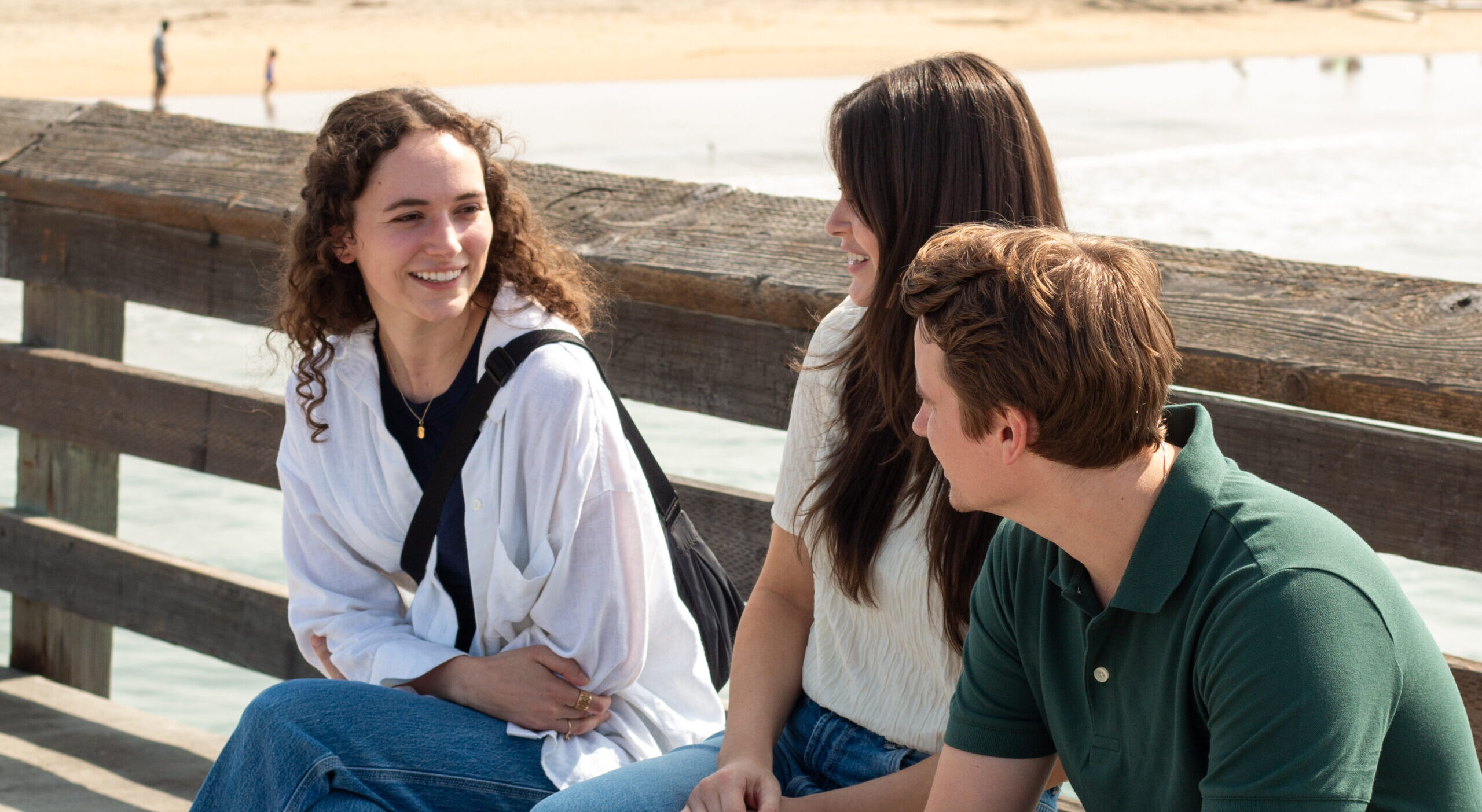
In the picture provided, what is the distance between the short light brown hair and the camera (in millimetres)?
1330

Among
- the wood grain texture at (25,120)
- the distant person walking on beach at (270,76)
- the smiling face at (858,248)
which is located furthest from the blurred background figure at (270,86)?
the smiling face at (858,248)

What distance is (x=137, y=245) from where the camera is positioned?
118 inches

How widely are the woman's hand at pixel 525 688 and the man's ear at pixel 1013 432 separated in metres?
0.89

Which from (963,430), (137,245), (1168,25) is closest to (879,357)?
(963,430)

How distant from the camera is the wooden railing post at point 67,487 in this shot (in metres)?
3.24

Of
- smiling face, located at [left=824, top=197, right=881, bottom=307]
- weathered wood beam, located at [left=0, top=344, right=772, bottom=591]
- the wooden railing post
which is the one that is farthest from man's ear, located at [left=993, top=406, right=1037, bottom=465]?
the wooden railing post

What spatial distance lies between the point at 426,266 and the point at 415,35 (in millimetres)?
38414

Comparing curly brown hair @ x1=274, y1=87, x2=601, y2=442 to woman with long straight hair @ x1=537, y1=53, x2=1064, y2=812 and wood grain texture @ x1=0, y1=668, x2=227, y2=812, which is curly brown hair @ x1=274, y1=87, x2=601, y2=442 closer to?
woman with long straight hair @ x1=537, y1=53, x2=1064, y2=812

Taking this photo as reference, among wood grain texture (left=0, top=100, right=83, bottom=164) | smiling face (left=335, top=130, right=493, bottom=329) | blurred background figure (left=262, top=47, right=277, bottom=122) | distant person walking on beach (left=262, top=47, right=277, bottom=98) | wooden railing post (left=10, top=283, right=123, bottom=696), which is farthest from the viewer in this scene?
distant person walking on beach (left=262, top=47, right=277, bottom=98)

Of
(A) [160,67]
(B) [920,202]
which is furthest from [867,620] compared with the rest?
(A) [160,67]

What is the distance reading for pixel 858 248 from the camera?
6.27ft

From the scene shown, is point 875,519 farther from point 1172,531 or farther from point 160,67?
point 160,67

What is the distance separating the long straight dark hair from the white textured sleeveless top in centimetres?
3

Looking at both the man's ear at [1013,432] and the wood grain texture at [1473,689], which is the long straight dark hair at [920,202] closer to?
the man's ear at [1013,432]
